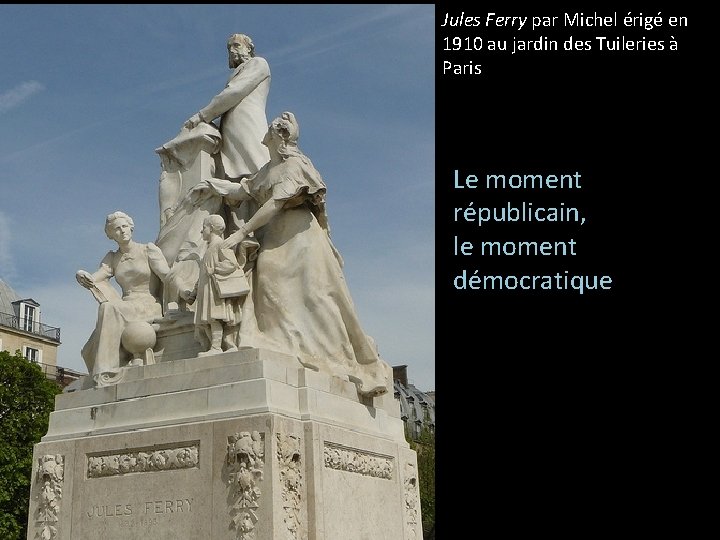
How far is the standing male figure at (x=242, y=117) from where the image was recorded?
44.1 feet

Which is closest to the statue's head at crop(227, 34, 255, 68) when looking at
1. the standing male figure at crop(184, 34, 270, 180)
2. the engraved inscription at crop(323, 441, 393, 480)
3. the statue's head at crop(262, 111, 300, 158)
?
the standing male figure at crop(184, 34, 270, 180)

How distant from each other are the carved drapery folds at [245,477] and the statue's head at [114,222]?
3.58 m

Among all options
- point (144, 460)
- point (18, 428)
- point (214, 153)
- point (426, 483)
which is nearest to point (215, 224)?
point (214, 153)

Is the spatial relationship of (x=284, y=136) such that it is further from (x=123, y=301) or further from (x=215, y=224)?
(x=123, y=301)

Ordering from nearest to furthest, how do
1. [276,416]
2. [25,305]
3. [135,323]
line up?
1. [276,416]
2. [135,323]
3. [25,305]

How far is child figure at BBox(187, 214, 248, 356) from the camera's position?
36.9 ft

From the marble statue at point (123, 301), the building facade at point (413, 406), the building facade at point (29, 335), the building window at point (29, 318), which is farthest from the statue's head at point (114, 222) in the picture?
the building window at point (29, 318)

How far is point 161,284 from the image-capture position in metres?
12.5

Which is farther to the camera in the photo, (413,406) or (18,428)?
(413,406)

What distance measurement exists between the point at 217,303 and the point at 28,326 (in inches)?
2063

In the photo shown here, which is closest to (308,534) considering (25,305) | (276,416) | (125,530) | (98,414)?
(276,416)

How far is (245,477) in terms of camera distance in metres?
10.0
